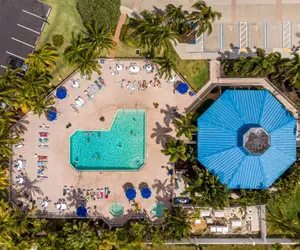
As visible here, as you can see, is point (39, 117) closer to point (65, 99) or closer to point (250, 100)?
point (65, 99)

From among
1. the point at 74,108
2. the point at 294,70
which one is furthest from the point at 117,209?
the point at 294,70

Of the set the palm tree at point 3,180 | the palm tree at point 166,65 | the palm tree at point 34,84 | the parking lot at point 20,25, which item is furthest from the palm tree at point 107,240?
the parking lot at point 20,25

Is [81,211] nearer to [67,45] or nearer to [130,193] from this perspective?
[130,193]

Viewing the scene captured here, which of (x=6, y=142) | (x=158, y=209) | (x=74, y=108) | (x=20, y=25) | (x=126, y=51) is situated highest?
(x=20, y=25)

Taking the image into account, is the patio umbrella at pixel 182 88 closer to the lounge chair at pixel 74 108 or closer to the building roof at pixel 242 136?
the building roof at pixel 242 136

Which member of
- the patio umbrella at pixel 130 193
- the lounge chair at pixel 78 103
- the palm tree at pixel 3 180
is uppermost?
the lounge chair at pixel 78 103

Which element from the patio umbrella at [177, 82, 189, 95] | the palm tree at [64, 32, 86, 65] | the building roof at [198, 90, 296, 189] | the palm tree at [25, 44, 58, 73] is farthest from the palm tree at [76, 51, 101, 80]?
the building roof at [198, 90, 296, 189]

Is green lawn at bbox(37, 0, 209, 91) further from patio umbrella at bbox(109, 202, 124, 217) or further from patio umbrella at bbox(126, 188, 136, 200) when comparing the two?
patio umbrella at bbox(109, 202, 124, 217)
